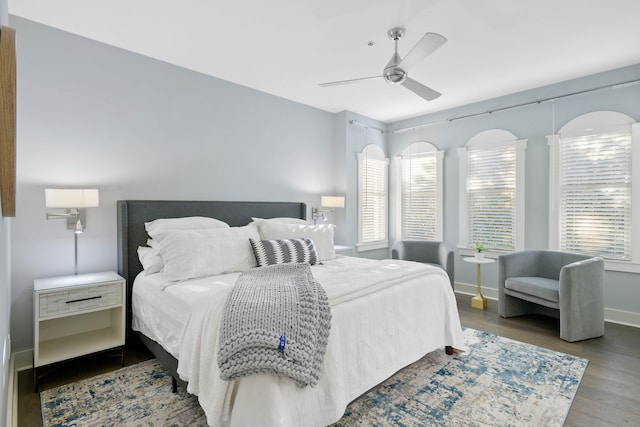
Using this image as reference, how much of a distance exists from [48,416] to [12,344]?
3.14 feet

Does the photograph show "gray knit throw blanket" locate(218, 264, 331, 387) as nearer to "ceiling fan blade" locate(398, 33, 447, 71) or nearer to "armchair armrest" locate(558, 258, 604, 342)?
"ceiling fan blade" locate(398, 33, 447, 71)

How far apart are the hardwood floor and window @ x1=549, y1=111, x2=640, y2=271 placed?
0.93m

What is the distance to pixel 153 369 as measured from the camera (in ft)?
Result: 8.78

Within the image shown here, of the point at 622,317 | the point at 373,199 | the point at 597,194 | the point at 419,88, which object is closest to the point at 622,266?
the point at 622,317

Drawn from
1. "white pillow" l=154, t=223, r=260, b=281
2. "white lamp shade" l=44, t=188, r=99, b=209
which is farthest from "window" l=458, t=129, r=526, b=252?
"white lamp shade" l=44, t=188, r=99, b=209

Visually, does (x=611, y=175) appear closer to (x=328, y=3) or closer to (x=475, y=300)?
(x=475, y=300)

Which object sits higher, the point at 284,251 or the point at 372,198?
Answer: the point at 372,198

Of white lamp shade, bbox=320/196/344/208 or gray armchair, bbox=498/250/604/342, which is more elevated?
white lamp shade, bbox=320/196/344/208

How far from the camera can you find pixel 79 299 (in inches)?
98.8

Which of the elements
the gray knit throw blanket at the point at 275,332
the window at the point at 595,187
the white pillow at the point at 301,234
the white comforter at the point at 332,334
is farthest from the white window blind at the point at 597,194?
the gray knit throw blanket at the point at 275,332

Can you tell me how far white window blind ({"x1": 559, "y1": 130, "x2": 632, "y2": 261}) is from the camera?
3.63 meters

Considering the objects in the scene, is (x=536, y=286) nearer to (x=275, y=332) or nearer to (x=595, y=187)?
(x=595, y=187)

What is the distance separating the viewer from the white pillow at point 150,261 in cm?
278

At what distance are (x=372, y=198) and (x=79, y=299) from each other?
13.8 feet
